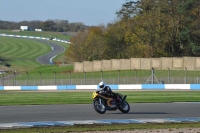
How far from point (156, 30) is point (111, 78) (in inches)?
1096

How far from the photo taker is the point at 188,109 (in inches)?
945

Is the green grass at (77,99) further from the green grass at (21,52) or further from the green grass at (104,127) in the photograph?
the green grass at (21,52)

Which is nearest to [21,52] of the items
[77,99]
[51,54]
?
[51,54]

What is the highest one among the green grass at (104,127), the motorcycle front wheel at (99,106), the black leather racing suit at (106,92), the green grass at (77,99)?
the black leather racing suit at (106,92)

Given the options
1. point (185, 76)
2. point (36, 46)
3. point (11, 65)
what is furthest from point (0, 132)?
point (36, 46)

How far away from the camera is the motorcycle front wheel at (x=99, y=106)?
2183 cm

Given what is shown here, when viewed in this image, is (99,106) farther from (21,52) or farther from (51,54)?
(21,52)

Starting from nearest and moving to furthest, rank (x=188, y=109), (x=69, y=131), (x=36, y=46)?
(x=69, y=131)
(x=188, y=109)
(x=36, y=46)

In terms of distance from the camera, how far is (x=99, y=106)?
72.0ft

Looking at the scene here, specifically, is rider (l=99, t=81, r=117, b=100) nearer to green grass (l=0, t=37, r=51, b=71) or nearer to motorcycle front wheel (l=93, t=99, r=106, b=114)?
motorcycle front wheel (l=93, t=99, r=106, b=114)

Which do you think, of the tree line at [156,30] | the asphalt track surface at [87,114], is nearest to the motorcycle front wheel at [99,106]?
the asphalt track surface at [87,114]

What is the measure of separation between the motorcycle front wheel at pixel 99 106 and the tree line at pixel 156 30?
56.3 m

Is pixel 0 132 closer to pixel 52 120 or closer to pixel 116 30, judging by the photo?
pixel 52 120

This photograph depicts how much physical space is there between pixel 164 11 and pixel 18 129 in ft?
221
